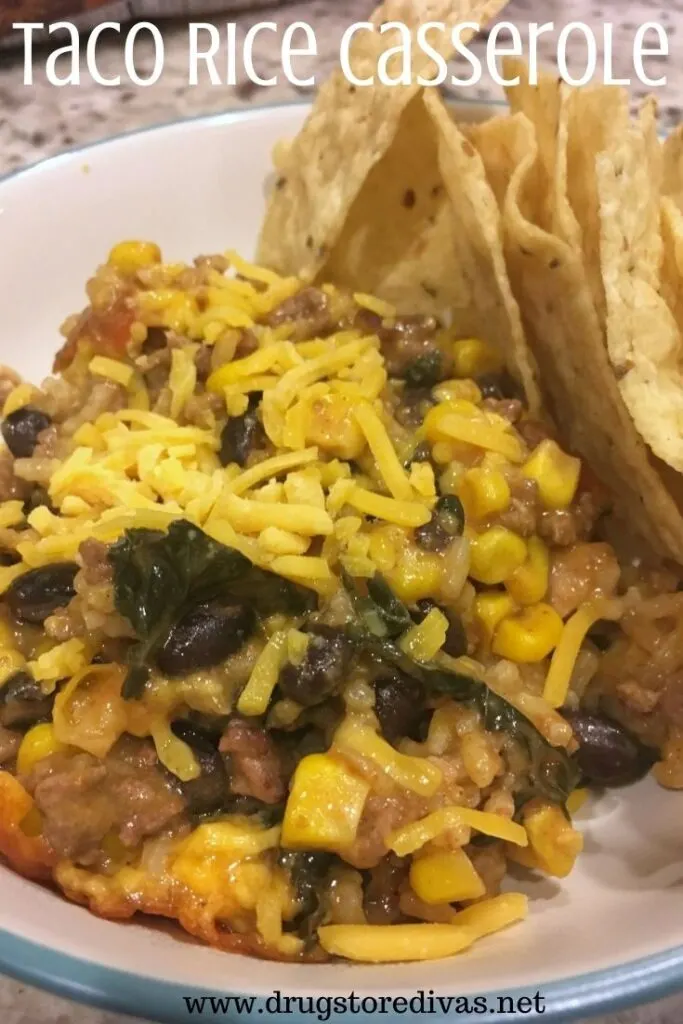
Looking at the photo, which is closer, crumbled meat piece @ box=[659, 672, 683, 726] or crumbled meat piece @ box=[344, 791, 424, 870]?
crumbled meat piece @ box=[344, 791, 424, 870]

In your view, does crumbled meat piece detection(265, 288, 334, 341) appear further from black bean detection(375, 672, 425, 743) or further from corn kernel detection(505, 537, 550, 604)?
black bean detection(375, 672, 425, 743)

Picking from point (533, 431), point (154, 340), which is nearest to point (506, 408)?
point (533, 431)

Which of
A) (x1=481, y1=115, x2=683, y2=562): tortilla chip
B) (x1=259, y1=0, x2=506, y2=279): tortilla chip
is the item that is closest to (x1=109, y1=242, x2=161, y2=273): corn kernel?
(x1=259, y1=0, x2=506, y2=279): tortilla chip

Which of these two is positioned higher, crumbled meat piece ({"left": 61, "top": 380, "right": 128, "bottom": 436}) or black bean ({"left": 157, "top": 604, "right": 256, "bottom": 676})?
crumbled meat piece ({"left": 61, "top": 380, "right": 128, "bottom": 436})

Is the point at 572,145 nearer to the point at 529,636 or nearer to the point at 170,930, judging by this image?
the point at 529,636

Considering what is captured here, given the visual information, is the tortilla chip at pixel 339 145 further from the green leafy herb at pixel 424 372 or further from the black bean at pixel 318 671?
the black bean at pixel 318 671

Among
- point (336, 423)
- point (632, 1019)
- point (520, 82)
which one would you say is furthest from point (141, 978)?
point (520, 82)

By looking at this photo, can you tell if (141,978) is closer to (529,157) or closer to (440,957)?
(440,957)
